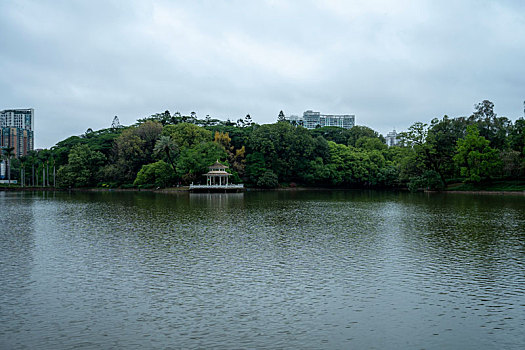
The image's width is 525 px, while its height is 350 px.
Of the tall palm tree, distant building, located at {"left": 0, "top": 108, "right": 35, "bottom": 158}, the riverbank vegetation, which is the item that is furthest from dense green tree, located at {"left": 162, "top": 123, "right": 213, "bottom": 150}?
distant building, located at {"left": 0, "top": 108, "right": 35, "bottom": 158}

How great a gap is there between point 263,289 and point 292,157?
7266 cm

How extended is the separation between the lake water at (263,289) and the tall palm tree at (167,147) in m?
54.1

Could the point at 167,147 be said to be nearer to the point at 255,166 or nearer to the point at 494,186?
the point at 255,166

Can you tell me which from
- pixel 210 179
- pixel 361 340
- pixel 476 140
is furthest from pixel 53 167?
pixel 361 340

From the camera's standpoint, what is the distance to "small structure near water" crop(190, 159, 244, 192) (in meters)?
72.1

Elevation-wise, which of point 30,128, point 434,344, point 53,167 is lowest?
point 434,344

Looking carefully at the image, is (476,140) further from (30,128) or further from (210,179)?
(30,128)

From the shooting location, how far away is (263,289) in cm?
1215

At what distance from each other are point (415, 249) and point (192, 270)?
9622 mm

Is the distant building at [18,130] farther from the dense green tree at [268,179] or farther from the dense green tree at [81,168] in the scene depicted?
the dense green tree at [268,179]

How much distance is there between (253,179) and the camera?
82.1 metres

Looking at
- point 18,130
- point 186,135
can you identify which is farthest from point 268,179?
point 18,130

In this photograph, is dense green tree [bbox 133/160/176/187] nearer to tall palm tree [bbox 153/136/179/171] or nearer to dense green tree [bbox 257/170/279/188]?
tall palm tree [bbox 153/136/179/171]

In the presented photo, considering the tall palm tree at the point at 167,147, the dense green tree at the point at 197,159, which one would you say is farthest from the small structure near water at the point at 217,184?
the tall palm tree at the point at 167,147
